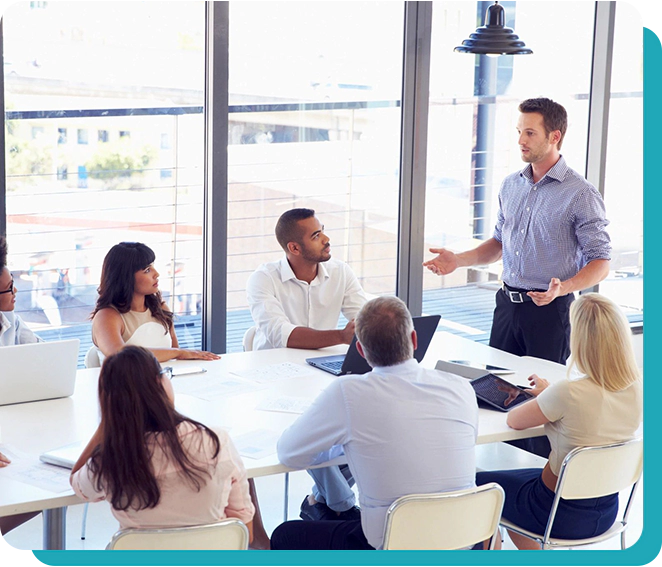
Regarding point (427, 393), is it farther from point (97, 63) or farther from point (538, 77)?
point (538, 77)

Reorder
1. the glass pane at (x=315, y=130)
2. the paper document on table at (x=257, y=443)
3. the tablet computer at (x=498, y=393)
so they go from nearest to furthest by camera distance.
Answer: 1. the paper document on table at (x=257, y=443)
2. the tablet computer at (x=498, y=393)
3. the glass pane at (x=315, y=130)

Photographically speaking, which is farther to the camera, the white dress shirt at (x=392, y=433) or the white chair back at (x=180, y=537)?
the white dress shirt at (x=392, y=433)

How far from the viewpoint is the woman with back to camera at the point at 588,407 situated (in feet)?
8.56

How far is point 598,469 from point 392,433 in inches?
29.8

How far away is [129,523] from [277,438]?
611 mm

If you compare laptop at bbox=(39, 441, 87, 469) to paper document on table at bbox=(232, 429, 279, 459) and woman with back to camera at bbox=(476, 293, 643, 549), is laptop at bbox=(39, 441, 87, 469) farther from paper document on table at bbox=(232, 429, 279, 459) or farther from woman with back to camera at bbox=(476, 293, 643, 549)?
woman with back to camera at bbox=(476, 293, 643, 549)

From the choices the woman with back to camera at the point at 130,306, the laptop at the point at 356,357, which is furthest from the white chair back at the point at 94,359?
the laptop at the point at 356,357

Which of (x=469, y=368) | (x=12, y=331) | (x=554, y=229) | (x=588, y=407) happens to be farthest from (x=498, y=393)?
(x=12, y=331)

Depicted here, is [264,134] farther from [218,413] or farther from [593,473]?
[593,473]

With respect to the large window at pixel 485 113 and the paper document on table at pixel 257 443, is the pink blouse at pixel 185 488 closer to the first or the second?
the paper document on table at pixel 257 443

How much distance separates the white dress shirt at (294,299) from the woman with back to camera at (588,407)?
1.29 metres

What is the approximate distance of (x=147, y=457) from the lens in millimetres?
2037

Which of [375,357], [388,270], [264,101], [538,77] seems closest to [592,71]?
[538,77]

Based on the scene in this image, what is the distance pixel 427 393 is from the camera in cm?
232
